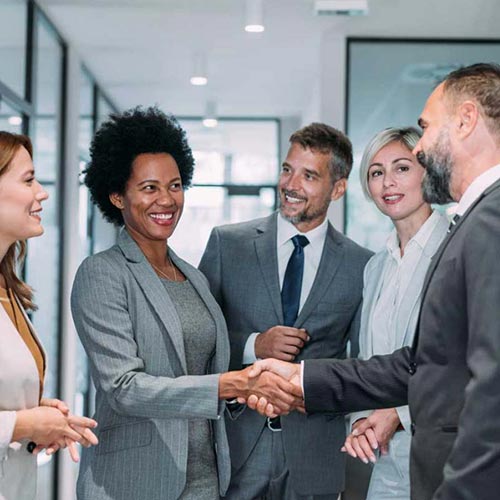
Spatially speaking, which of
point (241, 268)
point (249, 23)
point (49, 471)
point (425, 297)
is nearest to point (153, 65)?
point (249, 23)

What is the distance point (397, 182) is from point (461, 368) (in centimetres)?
107

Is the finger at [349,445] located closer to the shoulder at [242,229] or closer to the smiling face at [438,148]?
the shoulder at [242,229]

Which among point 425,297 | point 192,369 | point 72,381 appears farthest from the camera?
point 72,381

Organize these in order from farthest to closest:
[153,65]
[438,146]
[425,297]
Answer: [153,65] → [438,146] → [425,297]

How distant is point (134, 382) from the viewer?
7.13 feet

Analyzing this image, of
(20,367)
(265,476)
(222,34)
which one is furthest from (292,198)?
(222,34)

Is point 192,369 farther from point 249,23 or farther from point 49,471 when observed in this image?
point 49,471

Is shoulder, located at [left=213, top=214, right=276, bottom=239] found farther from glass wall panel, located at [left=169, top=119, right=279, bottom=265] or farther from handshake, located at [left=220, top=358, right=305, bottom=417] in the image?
glass wall panel, located at [left=169, top=119, right=279, bottom=265]

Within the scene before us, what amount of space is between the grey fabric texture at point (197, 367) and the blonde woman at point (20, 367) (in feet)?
1.05

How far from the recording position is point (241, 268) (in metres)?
2.80

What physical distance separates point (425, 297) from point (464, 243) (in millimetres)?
176

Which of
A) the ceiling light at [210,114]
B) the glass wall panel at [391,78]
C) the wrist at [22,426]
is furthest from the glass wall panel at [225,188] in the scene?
the wrist at [22,426]

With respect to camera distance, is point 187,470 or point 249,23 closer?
point 187,470

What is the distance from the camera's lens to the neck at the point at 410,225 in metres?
2.70
